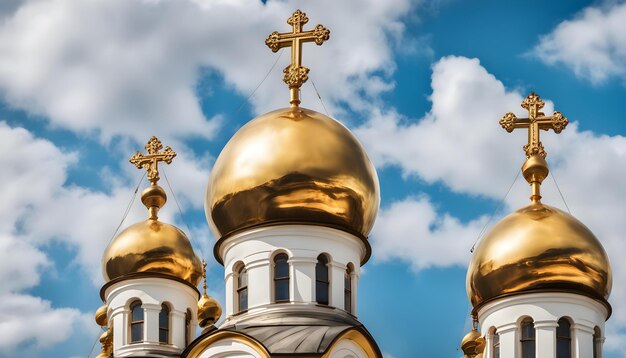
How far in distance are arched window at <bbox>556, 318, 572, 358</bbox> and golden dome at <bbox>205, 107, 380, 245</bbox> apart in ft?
10.1

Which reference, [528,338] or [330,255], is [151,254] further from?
[528,338]

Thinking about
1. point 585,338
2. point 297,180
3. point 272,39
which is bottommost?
point 585,338

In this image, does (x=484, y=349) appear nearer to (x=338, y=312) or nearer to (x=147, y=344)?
(x=338, y=312)

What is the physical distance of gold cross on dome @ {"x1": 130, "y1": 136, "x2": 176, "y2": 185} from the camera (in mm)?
30547

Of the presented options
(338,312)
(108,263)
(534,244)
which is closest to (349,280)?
(338,312)

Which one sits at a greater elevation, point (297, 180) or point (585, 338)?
point (297, 180)

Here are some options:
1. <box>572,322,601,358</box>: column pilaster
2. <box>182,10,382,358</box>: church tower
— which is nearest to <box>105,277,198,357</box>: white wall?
<box>182,10,382,358</box>: church tower

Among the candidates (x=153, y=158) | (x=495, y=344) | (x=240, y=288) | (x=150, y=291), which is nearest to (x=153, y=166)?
(x=153, y=158)

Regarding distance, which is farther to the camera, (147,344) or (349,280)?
(147,344)

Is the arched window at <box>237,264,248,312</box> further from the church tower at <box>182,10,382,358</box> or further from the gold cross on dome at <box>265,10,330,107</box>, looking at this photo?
the gold cross on dome at <box>265,10,330,107</box>

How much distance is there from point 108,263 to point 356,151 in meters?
4.86

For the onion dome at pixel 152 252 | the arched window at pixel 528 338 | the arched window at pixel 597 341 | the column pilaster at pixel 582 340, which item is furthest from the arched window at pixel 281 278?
the arched window at pixel 597 341

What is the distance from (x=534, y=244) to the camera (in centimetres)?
2678

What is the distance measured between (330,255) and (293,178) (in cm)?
121
